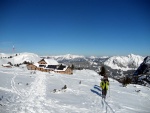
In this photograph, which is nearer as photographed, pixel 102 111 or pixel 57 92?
pixel 102 111

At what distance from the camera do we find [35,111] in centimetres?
1201

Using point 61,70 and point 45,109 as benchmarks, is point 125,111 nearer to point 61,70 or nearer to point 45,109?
point 45,109

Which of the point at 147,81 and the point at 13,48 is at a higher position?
the point at 13,48

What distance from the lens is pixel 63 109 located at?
13359mm

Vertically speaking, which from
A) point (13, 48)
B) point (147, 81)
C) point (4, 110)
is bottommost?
point (147, 81)

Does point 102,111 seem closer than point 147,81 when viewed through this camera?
Yes

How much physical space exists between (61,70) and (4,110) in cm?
6648

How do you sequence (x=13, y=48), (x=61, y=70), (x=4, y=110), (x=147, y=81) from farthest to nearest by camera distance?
1. (x=147, y=81)
2. (x=61, y=70)
3. (x=13, y=48)
4. (x=4, y=110)

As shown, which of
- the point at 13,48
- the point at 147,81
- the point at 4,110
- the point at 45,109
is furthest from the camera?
the point at 147,81

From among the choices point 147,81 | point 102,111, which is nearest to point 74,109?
point 102,111

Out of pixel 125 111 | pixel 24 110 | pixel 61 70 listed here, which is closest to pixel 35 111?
pixel 24 110

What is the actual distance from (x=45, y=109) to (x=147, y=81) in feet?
303

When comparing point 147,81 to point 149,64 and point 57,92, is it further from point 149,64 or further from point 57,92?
point 57,92

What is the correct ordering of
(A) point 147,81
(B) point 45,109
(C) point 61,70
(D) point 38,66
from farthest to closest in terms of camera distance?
1. (A) point 147,81
2. (D) point 38,66
3. (C) point 61,70
4. (B) point 45,109
